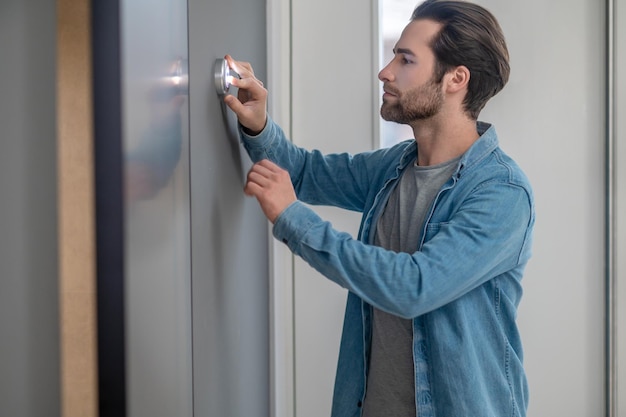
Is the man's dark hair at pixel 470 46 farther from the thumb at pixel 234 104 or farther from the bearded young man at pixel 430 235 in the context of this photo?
the thumb at pixel 234 104

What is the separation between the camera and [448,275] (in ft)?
3.09

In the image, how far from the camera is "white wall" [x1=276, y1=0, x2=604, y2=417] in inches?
66.1

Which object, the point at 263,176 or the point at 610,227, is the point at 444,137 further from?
the point at 610,227

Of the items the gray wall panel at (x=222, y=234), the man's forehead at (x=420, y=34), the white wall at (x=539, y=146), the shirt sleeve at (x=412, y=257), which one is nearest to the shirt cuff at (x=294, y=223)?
the shirt sleeve at (x=412, y=257)

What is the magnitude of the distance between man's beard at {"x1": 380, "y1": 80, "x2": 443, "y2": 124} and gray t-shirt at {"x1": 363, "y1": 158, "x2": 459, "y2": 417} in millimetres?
105

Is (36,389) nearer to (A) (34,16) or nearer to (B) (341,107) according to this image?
(A) (34,16)

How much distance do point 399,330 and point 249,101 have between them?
520 millimetres

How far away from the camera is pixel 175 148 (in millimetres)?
732

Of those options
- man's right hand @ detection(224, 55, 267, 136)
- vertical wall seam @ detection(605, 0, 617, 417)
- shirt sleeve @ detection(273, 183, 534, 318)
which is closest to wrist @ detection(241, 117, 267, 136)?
man's right hand @ detection(224, 55, 267, 136)

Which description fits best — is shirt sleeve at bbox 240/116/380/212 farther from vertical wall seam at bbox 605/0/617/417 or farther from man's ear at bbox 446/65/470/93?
vertical wall seam at bbox 605/0/617/417

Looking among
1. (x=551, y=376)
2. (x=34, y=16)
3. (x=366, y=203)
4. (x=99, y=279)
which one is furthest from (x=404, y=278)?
(x=551, y=376)

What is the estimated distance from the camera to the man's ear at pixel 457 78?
1157 millimetres

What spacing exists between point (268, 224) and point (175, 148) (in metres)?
0.83

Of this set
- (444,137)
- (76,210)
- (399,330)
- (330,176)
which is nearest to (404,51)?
(444,137)
